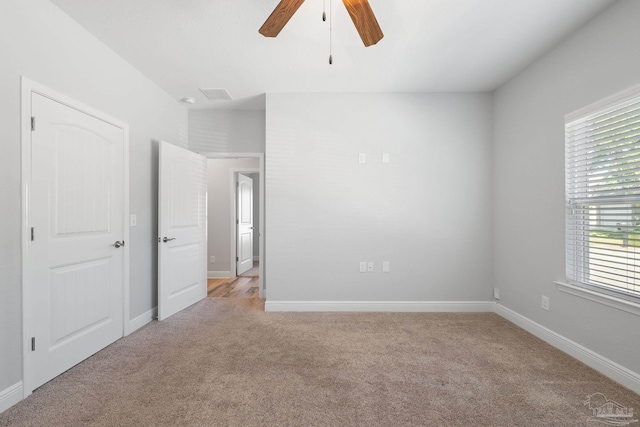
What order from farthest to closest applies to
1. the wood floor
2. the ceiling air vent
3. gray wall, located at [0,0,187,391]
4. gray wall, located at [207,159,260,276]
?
gray wall, located at [207,159,260,276]
the wood floor
the ceiling air vent
gray wall, located at [0,0,187,391]

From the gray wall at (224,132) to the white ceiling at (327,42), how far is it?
0.62m

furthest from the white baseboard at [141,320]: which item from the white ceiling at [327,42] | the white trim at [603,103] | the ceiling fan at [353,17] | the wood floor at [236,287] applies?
the white trim at [603,103]

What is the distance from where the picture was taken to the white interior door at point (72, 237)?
6.29 feet

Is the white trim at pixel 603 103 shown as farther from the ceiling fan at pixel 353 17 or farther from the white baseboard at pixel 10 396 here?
the white baseboard at pixel 10 396

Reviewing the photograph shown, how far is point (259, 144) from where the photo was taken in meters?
4.00

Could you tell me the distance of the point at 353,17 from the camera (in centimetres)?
169

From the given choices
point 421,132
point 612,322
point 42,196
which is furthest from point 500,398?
point 42,196

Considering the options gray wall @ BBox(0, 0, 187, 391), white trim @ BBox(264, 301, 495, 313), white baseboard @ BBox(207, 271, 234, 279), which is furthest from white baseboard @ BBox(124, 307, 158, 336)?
white baseboard @ BBox(207, 271, 234, 279)

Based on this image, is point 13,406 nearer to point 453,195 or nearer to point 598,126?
point 453,195

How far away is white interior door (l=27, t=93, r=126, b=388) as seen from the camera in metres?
1.92

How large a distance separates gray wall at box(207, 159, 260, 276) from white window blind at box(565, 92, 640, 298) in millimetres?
4455

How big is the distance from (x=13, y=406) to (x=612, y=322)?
13.1 ft

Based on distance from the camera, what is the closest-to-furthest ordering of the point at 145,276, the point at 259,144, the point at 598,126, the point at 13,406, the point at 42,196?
the point at 13,406 → the point at 42,196 → the point at 598,126 → the point at 145,276 → the point at 259,144

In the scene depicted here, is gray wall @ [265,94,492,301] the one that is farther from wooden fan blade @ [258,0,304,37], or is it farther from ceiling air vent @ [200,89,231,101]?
wooden fan blade @ [258,0,304,37]
